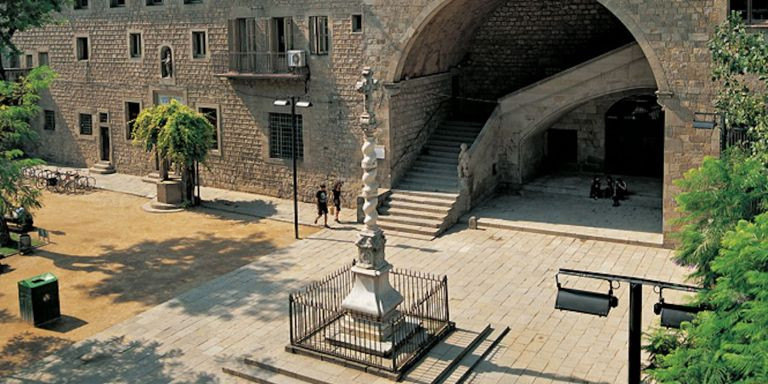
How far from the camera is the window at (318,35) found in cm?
2706

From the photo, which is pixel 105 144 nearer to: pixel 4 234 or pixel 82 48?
pixel 82 48

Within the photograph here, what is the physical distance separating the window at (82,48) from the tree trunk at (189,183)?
34.0ft

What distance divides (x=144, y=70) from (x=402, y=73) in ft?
41.2

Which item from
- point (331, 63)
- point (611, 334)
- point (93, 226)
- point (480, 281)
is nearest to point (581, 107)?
point (331, 63)

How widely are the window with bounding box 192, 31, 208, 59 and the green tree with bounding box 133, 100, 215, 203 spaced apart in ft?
10.7

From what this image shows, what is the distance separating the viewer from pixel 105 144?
117ft

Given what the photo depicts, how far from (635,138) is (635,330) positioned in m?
18.8

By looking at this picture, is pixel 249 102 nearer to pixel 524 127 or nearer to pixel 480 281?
pixel 524 127

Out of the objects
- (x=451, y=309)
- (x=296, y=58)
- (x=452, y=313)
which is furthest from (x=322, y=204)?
(x=452, y=313)

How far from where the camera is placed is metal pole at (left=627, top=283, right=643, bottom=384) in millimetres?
11649

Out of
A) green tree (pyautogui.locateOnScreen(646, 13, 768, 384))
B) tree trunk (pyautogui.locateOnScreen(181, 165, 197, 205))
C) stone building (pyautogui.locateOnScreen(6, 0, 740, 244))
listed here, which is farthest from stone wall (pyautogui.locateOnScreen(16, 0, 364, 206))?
green tree (pyautogui.locateOnScreen(646, 13, 768, 384))

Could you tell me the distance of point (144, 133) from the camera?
28328 millimetres

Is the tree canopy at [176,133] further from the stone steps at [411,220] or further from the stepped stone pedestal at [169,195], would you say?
the stone steps at [411,220]

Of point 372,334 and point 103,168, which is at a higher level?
point 103,168
